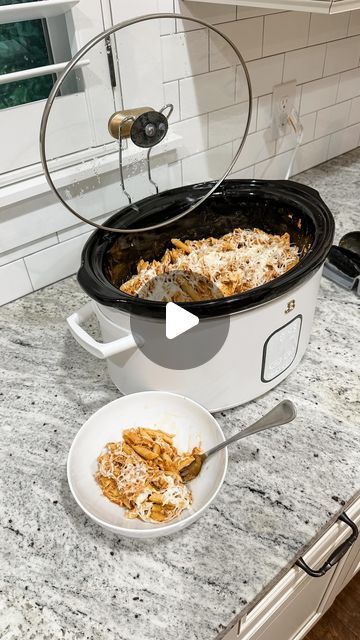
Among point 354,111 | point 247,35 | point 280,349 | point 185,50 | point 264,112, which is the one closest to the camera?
point 280,349

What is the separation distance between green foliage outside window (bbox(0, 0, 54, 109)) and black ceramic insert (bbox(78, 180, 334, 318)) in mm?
276

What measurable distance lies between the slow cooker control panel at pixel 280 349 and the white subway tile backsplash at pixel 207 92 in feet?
1.12

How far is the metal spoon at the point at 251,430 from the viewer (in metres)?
0.58

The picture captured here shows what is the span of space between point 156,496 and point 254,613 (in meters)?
0.22

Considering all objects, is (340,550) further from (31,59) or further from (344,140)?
(344,140)

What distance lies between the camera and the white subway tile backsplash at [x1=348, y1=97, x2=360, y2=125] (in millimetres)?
1410

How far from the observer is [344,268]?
0.90 m

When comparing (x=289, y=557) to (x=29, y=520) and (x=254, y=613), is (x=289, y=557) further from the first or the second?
(x=29, y=520)

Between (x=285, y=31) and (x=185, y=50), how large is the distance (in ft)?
1.44

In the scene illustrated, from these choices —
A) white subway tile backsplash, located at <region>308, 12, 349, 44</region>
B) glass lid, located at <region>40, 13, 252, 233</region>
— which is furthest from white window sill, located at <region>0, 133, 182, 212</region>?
white subway tile backsplash, located at <region>308, 12, 349, 44</region>

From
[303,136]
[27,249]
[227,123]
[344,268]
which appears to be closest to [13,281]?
[27,249]

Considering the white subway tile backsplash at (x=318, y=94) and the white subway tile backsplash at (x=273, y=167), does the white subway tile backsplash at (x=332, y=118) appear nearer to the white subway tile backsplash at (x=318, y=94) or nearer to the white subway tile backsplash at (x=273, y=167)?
the white subway tile backsplash at (x=318, y=94)

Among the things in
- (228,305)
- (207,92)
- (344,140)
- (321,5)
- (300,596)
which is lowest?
(300,596)

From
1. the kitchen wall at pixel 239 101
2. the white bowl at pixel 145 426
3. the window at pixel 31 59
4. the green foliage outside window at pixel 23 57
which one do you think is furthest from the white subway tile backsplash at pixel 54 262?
the white bowl at pixel 145 426
